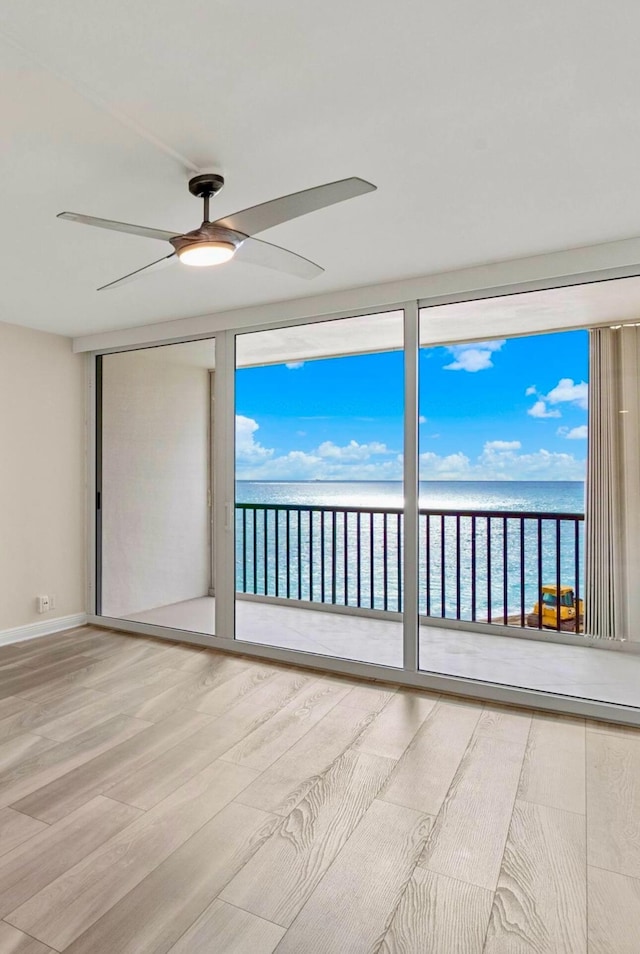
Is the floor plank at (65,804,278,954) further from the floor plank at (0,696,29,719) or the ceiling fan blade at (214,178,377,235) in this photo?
the ceiling fan blade at (214,178,377,235)

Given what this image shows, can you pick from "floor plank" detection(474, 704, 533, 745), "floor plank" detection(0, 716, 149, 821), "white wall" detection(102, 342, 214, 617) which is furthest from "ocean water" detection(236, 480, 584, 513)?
"floor plank" detection(0, 716, 149, 821)

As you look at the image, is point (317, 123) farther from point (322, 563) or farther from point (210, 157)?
point (322, 563)

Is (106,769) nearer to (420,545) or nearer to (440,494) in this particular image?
(420,545)

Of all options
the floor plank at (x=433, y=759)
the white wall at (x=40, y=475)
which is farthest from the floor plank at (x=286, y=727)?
the white wall at (x=40, y=475)

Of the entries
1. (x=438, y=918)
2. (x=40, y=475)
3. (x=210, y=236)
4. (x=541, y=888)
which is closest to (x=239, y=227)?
(x=210, y=236)

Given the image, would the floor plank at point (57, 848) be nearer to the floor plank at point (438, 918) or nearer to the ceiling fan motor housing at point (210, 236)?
the floor plank at point (438, 918)

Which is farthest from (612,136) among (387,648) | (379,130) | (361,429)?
(387,648)

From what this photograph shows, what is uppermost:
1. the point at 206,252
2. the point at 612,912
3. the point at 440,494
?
the point at 206,252

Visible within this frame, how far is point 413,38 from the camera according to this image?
149 cm

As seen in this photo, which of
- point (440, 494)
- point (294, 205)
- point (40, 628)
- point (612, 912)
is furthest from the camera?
point (40, 628)

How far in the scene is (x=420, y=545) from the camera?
139 inches

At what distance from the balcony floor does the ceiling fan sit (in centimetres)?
233

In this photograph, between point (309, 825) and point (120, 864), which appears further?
point (309, 825)

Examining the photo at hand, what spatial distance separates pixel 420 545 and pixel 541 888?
6.45 feet
